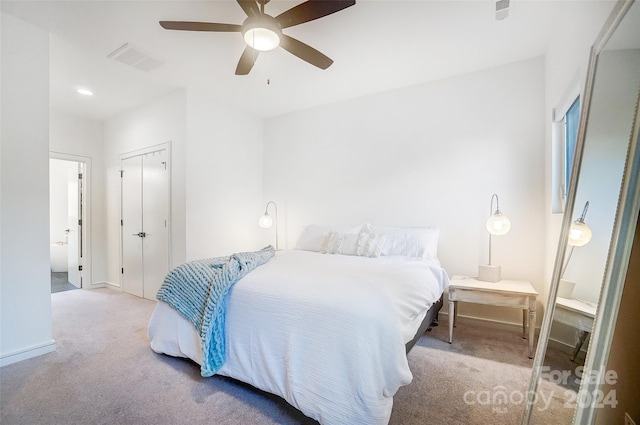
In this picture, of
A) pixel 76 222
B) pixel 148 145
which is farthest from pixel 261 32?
pixel 76 222

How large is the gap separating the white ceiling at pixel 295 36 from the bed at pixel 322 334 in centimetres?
198

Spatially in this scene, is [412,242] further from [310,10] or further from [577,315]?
[310,10]

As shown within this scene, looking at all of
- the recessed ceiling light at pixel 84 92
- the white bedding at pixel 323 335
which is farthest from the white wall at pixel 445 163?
the recessed ceiling light at pixel 84 92

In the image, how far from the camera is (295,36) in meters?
2.46

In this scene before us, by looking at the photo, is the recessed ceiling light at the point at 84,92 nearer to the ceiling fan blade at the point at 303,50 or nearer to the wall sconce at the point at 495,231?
the ceiling fan blade at the point at 303,50

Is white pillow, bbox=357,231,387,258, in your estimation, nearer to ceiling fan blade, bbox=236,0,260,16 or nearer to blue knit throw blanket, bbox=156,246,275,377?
blue knit throw blanket, bbox=156,246,275,377

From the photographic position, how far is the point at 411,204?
3.41 m

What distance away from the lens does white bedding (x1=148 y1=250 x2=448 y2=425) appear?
55.6 inches

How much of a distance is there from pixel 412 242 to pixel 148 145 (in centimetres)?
367

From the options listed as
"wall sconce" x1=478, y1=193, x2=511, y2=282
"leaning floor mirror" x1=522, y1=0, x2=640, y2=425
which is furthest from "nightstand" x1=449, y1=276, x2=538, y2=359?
"leaning floor mirror" x1=522, y1=0, x2=640, y2=425

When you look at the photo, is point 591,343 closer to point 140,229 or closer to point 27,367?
point 27,367

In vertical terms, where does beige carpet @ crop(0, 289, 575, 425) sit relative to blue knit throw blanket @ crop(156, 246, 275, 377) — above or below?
below

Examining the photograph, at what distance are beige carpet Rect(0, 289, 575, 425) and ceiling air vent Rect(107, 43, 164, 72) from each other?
2.66 meters

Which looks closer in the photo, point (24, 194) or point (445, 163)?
point (24, 194)
